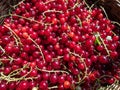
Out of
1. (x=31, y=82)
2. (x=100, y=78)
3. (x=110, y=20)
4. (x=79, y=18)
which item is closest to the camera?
(x=31, y=82)

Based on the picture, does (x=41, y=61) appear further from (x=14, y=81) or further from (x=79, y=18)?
(x=79, y=18)

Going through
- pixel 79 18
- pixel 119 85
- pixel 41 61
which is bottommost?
pixel 119 85

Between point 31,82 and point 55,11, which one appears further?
point 55,11

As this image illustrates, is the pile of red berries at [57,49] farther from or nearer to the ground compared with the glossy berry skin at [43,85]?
farther from the ground

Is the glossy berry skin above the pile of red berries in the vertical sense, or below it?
below

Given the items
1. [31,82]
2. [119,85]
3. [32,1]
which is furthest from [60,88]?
[32,1]

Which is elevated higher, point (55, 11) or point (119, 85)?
point (55, 11)

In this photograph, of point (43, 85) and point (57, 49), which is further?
point (57, 49)

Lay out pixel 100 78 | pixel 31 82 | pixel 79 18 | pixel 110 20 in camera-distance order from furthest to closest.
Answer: pixel 110 20
pixel 79 18
pixel 100 78
pixel 31 82
